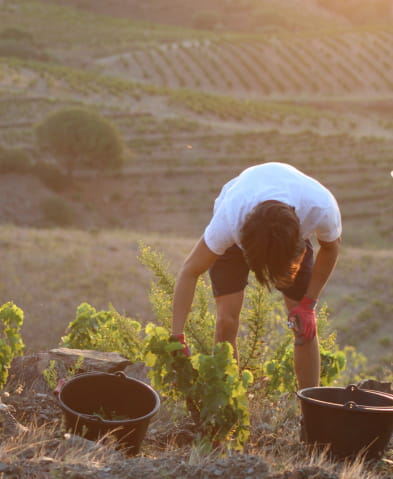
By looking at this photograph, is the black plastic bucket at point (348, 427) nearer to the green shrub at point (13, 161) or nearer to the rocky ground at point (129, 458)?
the rocky ground at point (129, 458)

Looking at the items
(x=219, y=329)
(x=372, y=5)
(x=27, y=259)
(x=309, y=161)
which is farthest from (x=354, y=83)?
(x=219, y=329)

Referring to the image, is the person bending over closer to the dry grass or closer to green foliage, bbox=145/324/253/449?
green foliage, bbox=145/324/253/449

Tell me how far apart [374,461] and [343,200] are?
22491 millimetres

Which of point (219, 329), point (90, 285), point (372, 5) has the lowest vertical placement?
point (90, 285)

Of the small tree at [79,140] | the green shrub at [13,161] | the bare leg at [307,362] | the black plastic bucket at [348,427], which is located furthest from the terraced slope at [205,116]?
the black plastic bucket at [348,427]

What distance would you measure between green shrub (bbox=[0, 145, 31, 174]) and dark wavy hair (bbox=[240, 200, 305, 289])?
2461 cm

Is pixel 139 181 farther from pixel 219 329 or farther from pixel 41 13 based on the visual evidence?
pixel 41 13

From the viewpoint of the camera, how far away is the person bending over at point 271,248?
229 cm

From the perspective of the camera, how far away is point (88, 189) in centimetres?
2689

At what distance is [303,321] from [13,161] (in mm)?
24609

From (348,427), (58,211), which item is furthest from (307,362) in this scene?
(58,211)

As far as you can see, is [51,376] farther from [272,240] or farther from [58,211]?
[58,211]

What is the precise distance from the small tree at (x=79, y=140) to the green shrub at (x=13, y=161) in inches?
59.7

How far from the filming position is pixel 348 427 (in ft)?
8.55
